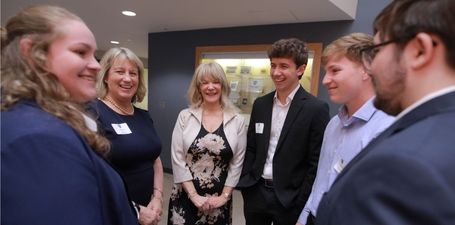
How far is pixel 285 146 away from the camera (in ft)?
5.32

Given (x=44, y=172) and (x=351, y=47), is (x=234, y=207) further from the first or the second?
(x=44, y=172)

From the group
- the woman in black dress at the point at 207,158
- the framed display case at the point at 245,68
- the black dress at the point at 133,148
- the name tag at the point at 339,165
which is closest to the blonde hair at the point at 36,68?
the black dress at the point at 133,148

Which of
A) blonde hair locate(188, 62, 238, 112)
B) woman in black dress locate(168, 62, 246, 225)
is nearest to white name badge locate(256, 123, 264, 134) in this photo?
woman in black dress locate(168, 62, 246, 225)

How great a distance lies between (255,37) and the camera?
165 inches

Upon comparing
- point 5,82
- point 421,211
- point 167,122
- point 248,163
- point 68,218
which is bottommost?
point 167,122

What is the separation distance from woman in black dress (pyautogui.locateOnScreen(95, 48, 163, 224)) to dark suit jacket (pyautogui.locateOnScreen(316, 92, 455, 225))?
1170 millimetres

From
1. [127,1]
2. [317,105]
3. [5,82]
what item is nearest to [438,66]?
[5,82]

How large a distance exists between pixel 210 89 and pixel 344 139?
36.9 inches

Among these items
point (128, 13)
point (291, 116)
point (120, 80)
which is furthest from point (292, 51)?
point (128, 13)

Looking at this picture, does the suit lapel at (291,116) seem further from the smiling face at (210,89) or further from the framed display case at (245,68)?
the framed display case at (245,68)

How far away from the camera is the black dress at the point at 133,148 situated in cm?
141

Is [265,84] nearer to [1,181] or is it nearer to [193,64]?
[193,64]

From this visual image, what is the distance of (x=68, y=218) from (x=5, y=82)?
363 mm

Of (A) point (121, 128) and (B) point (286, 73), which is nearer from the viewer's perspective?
(A) point (121, 128)
